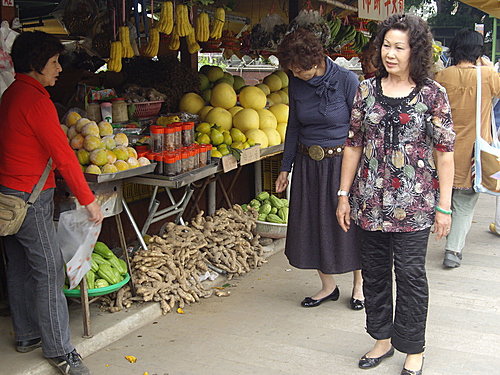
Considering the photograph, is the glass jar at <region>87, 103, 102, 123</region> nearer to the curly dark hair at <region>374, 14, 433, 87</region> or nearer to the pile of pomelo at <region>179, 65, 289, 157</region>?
the pile of pomelo at <region>179, 65, 289, 157</region>

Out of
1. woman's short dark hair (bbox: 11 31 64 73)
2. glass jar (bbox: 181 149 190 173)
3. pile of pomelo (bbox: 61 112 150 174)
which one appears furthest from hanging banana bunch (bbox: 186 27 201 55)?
woman's short dark hair (bbox: 11 31 64 73)

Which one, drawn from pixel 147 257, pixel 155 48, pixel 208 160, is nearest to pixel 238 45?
pixel 155 48

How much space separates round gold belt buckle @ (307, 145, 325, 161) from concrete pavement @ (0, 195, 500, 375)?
3.57 ft

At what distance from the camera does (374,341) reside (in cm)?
370

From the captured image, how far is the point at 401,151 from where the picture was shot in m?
2.96

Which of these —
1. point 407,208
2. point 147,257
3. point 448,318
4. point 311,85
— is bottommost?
point 448,318

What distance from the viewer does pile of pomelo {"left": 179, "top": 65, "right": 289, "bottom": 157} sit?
478 cm

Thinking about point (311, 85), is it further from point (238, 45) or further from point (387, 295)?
point (238, 45)

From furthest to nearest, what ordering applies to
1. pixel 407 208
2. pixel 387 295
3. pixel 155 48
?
pixel 155 48 → pixel 387 295 → pixel 407 208

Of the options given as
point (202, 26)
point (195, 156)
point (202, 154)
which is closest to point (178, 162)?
point (195, 156)

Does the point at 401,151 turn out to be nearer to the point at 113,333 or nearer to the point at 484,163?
the point at 113,333

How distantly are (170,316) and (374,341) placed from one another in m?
1.37

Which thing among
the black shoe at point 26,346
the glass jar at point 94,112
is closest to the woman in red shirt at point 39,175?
the black shoe at point 26,346

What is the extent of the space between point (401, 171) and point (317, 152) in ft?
3.37
